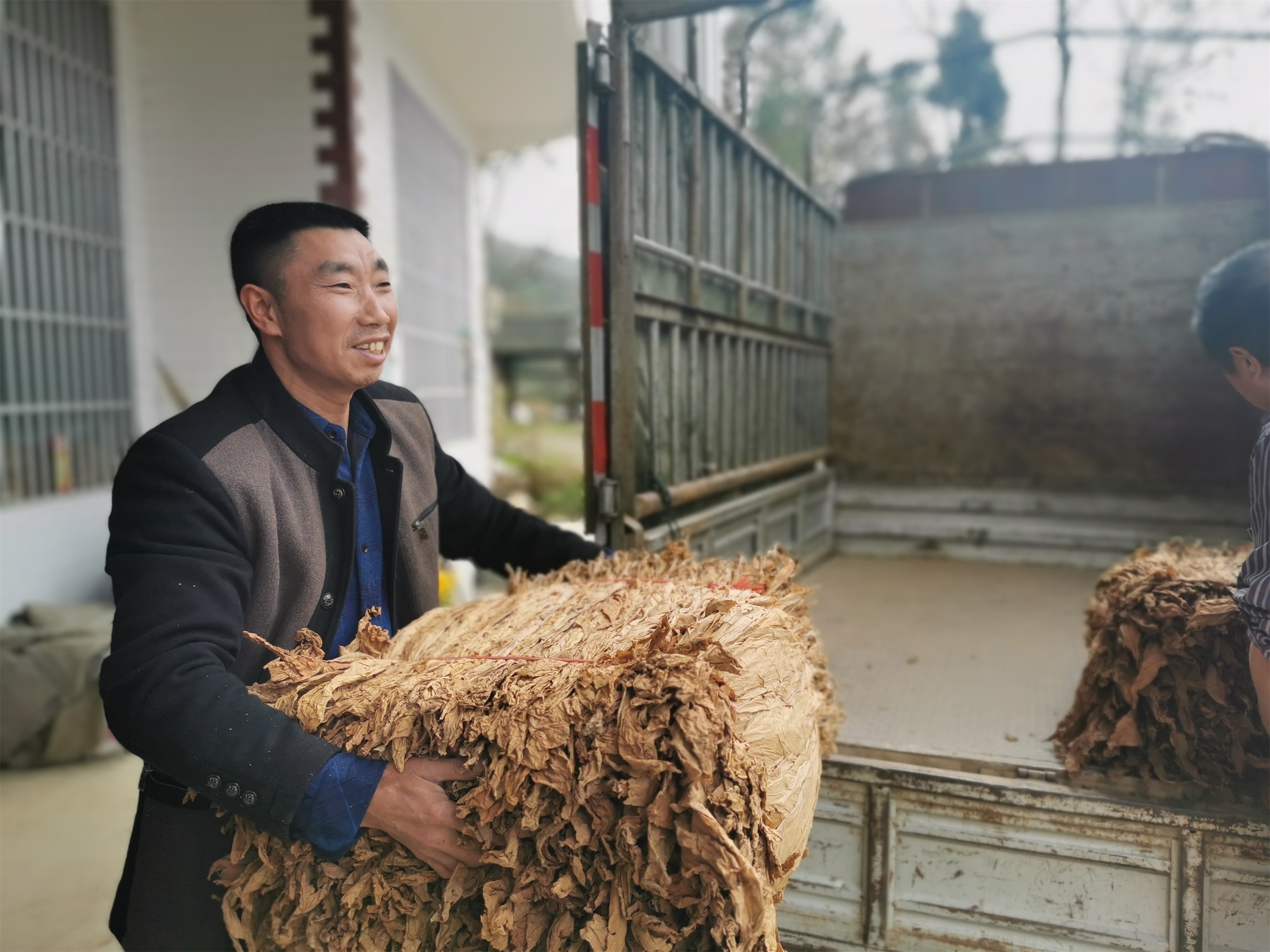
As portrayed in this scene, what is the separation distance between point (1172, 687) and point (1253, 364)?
0.66 metres

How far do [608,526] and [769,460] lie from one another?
1600 mm

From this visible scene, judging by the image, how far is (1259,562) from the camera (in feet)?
5.08

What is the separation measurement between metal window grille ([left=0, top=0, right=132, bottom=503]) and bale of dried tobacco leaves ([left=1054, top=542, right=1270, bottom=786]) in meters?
4.74

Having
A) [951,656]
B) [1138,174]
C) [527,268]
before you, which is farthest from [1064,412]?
[527,268]

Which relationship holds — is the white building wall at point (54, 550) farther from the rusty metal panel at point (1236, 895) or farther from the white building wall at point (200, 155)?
the rusty metal panel at point (1236, 895)

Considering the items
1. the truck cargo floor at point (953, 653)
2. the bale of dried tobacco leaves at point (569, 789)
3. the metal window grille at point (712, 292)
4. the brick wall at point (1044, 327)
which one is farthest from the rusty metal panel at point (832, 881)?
the brick wall at point (1044, 327)

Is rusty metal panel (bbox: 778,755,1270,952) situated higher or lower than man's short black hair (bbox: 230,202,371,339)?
lower

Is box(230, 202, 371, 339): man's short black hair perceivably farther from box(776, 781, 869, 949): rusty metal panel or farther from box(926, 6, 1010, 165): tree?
box(926, 6, 1010, 165): tree

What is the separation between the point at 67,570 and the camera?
465 cm

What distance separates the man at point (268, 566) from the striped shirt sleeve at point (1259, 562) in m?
1.34

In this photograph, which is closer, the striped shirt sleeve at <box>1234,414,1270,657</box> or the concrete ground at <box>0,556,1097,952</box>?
the striped shirt sleeve at <box>1234,414,1270,657</box>

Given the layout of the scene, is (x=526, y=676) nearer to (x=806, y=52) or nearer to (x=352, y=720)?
(x=352, y=720)

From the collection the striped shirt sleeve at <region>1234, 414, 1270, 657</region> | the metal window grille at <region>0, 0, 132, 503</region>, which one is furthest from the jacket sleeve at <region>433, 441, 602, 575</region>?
the metal window grille at <region>0, 0, 132, 503</region>

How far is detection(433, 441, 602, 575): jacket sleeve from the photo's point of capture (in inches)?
83.7
